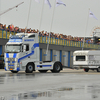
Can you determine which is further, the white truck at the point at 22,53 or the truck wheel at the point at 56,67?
the truck wheel at the point at 56,67

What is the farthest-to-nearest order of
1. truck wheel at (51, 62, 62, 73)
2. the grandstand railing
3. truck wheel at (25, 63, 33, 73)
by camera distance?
the grandstand railing → truck wheel at (51, 62, 62, 73) → truck wheel at (25, 63, 33, 73)

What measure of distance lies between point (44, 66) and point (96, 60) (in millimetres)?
7985

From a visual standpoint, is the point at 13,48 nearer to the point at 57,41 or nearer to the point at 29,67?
the point at 29,67

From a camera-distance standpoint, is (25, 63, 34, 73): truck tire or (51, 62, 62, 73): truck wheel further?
(51, 62, 62, 73): truck wheel

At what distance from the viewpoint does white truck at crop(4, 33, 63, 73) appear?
34781mm

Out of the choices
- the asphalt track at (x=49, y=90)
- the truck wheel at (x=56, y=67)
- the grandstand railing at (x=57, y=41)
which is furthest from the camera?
the grandstand railing at (x=57, y=41)

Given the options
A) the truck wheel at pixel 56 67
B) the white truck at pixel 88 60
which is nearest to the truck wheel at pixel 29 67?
the truck wheel at pixel 56 67

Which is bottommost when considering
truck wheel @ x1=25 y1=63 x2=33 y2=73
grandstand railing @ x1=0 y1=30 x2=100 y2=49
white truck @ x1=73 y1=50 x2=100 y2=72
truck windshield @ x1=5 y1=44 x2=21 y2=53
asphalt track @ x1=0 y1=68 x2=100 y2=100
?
asphalt track @ x1=0 y1=68 x2=100 y2=100

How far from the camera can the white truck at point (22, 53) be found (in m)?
34.8

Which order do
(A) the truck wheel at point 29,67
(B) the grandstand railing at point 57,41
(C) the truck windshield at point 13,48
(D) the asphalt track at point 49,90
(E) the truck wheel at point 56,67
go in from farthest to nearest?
(B) the grandstand railing at point 57,41 → (E) the truck wheel at point 56,67 → (A) the truck wheel at point 29,67 → (C) the truck windshield at point 13,48 → (D) the asphalt track at point 49,90

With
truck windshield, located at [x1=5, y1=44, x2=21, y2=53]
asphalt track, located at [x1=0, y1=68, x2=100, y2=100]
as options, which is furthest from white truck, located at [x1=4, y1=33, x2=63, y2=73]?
asphalt track, located at [x1=0, y1=68, x2=100, y2=100]

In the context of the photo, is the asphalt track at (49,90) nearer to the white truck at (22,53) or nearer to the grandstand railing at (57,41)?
the white truck at (22,53)

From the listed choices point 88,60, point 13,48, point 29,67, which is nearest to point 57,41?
point 88,60

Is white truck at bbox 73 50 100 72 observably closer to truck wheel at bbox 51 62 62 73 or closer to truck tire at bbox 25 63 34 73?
truck wheel at bbox 51 62 62 73
